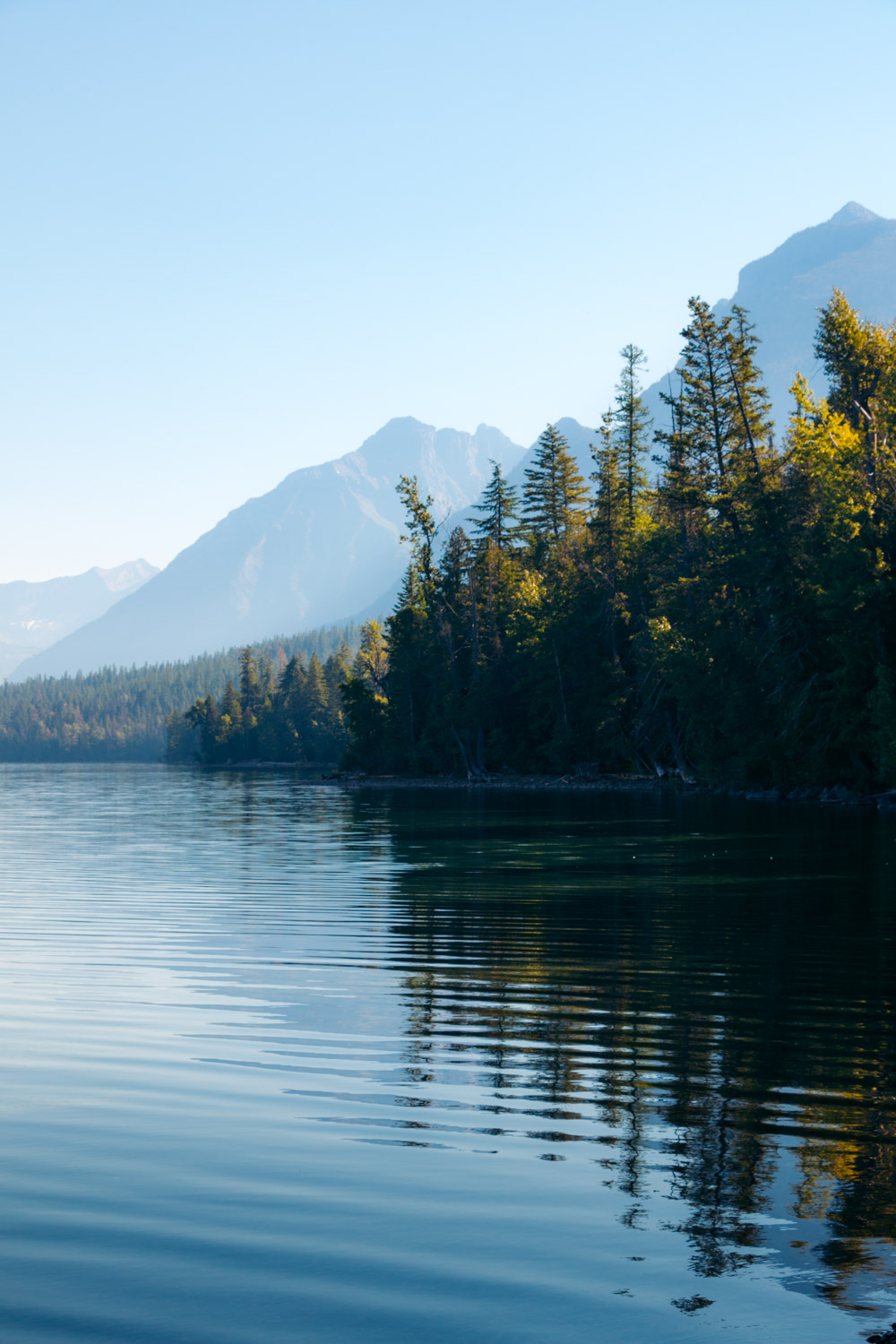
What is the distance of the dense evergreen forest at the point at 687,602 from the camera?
53.4m

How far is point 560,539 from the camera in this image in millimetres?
99062

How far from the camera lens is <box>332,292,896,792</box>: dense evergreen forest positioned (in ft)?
175

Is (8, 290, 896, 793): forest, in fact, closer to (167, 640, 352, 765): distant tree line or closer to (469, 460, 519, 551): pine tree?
(469, 460, 519, 551): pine tree

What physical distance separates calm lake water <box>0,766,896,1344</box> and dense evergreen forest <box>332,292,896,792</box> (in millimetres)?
35197

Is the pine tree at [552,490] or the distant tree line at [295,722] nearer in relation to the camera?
the pine tree at [552,490]

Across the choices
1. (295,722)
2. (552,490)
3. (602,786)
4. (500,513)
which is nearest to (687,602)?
(602,786)

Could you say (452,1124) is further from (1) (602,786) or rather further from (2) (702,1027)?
(1) (602,786)

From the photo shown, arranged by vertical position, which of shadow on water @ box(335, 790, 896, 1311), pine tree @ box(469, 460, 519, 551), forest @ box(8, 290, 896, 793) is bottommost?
shadow on water @ box(335, 790, 896, 1311)

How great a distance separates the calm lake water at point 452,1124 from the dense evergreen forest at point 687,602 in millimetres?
35197

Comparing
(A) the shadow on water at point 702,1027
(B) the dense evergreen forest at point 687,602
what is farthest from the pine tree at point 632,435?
(A) the shadow on water at point 702,1027

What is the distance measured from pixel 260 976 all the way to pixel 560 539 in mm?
87039

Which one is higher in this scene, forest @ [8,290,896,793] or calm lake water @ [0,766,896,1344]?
forest @ [8,290,896,793]

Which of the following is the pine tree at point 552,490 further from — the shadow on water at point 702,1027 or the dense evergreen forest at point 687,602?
the shadow on water at point 702,1027

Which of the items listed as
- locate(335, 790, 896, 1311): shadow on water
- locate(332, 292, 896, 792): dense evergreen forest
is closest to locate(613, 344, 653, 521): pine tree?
locate(332, 292, 896, 792): dense evergreen forest
